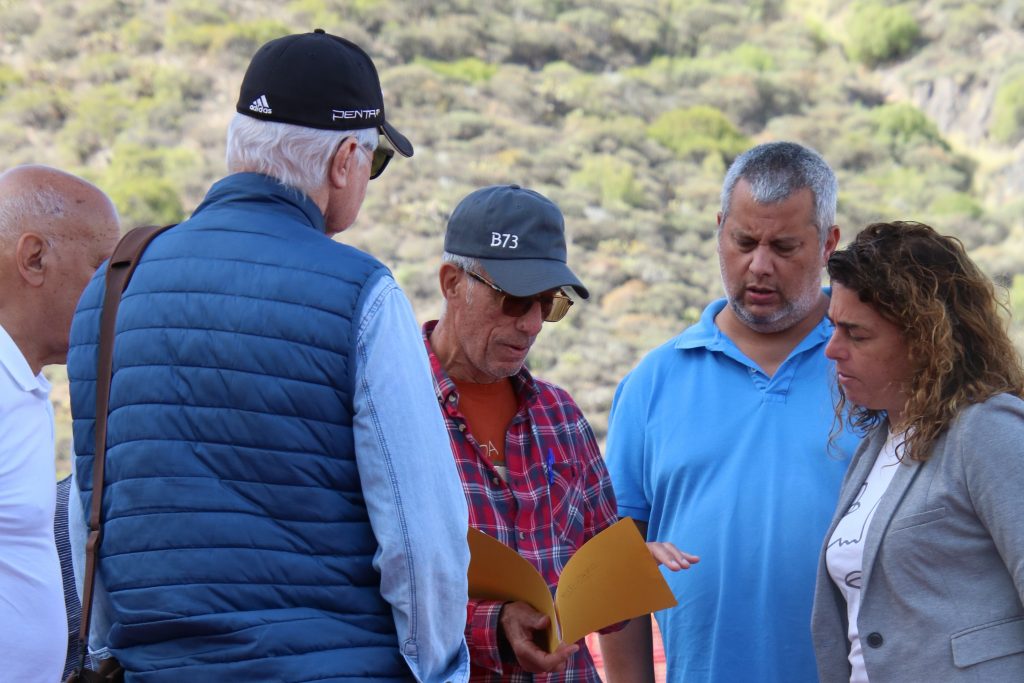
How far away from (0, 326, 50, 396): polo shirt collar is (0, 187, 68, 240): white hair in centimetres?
39

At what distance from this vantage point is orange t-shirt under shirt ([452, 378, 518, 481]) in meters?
2.64

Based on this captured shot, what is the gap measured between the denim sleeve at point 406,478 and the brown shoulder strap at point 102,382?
0.42m

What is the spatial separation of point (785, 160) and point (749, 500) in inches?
35.9

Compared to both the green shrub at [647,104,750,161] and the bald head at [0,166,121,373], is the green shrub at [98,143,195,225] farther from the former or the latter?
the bald head at [0,166,121,373]

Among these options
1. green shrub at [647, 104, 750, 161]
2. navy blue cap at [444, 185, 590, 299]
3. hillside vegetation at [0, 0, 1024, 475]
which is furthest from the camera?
green shrub at [647, 104, 750, 161]

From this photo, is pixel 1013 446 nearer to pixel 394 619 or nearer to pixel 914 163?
pixel 394 619

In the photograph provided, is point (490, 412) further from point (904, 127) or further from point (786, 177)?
point (904, 127)

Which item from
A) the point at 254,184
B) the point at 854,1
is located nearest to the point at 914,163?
the point at 854,1

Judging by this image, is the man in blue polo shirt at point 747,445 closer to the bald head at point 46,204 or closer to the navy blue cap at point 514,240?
the navy blue cap at point 514,240

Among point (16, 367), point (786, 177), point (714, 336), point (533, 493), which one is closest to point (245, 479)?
point (16, 367)

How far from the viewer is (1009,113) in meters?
20.8

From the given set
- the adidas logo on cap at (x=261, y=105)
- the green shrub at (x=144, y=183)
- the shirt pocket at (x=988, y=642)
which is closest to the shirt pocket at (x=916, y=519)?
the shirt pocket at (x=988, y=642)

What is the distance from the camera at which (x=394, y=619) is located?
6.07ft

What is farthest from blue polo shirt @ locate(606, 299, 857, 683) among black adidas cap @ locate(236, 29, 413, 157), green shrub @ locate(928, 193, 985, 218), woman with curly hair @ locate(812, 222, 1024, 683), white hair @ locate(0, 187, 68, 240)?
green shrub @ locate(928, 193, 985, 218)
